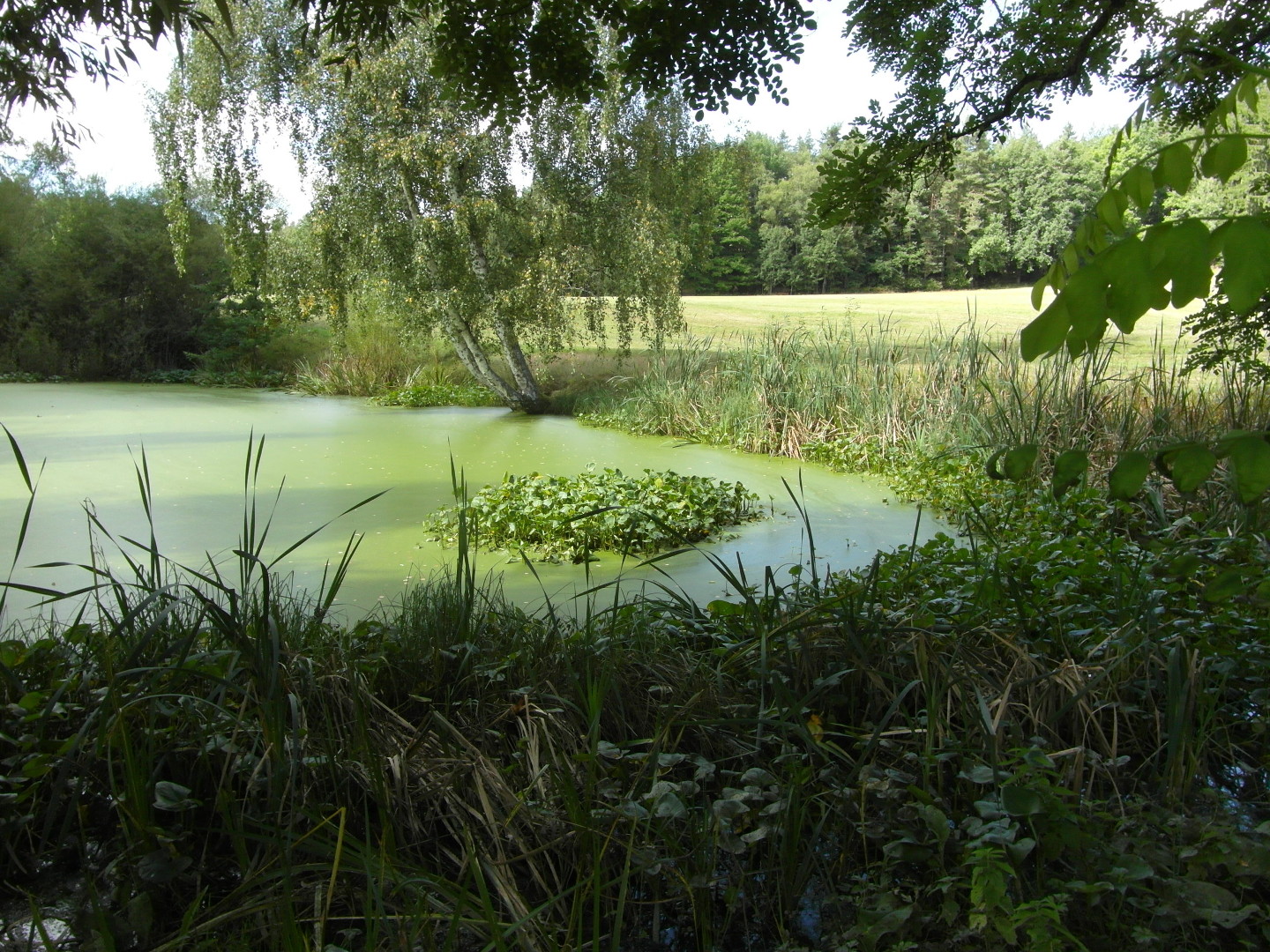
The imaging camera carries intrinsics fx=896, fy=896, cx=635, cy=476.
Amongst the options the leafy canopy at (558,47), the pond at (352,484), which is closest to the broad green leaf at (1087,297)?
the pond at (352,484)

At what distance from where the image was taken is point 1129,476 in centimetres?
80

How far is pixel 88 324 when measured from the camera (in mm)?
11953

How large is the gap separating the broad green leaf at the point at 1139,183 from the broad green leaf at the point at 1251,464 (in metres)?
0.24

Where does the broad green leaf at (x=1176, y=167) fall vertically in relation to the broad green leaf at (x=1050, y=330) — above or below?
above

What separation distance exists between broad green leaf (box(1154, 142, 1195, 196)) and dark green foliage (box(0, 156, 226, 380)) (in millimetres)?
13204

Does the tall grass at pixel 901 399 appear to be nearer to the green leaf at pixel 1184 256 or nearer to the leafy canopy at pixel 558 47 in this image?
the leafy canopy at pixel 558 47

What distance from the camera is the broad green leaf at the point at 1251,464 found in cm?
70

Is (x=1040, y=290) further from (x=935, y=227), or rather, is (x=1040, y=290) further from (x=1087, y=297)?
(x=935, y=227)

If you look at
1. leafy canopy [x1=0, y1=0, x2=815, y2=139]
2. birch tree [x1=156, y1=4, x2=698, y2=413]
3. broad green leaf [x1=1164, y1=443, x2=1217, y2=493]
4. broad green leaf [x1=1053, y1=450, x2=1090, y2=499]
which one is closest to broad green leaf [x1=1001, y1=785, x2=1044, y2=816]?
broad green leaf [x1=1053, y1=450, x2=1090, y2=499]

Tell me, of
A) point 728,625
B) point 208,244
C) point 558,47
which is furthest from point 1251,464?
point 208,244

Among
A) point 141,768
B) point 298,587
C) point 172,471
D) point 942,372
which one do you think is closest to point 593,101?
→ point 942,372

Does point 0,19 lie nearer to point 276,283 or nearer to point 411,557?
point 411,557

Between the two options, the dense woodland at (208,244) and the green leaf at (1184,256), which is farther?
the dense woodland at (208,244)

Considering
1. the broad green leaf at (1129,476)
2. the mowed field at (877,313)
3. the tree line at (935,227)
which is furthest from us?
the tree line at (935,227)
